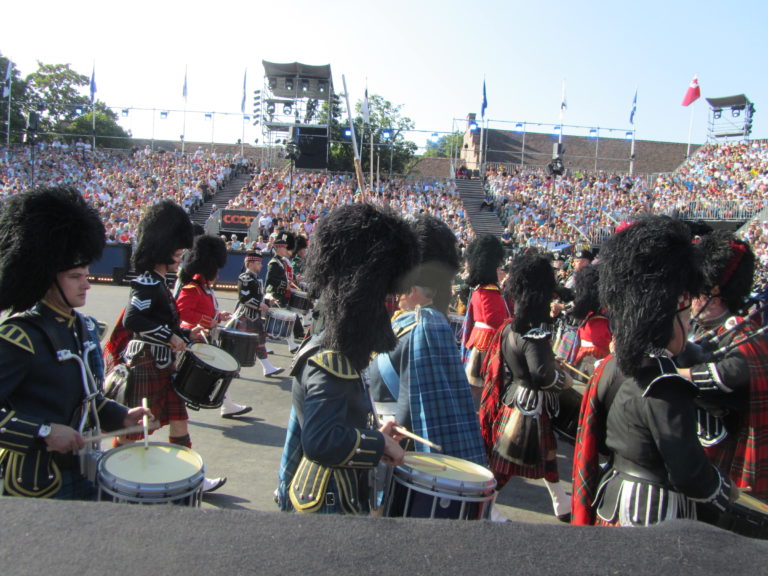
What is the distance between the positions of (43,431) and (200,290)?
3964 millimetres

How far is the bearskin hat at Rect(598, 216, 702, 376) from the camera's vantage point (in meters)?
2.14

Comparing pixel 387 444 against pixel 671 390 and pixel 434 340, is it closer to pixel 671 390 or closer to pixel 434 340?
pixel 434 340

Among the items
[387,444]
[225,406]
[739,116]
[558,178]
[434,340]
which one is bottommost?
[225,406]

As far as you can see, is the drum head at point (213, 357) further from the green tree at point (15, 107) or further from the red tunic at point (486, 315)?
the green tree at point (15, 107)

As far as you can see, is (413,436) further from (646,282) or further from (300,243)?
(300,243)

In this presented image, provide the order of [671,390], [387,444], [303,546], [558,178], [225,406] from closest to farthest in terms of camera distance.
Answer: [303,546], [671,390], [387,444], [225,406], [558,178]

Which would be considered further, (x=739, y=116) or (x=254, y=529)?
(x=739, y=116)

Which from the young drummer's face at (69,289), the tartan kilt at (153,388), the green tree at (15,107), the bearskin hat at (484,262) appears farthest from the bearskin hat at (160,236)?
the green tree at (15,107)

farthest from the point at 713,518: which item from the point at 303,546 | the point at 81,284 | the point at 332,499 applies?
the point at 81,284

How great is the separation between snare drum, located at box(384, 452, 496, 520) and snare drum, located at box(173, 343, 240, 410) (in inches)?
95.8

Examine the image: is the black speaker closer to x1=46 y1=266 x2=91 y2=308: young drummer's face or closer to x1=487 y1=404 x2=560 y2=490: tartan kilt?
x1=487 y1=404 x2=560 y2=490: tartan kilt

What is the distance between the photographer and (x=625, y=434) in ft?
7.14

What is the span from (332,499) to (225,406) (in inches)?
173

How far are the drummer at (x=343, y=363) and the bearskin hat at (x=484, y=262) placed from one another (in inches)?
138
